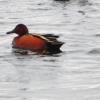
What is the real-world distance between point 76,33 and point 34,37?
13.4 feet

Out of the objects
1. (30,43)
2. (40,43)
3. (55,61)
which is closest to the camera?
(55,61)

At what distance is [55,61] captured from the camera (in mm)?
16016

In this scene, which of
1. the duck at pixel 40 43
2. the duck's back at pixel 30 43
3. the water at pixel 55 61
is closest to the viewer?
the water at pixel 55 61

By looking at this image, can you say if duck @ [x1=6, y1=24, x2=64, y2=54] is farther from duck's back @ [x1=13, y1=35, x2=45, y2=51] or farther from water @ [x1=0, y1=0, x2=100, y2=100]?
water @ [x1=0, y1=0, x2=100, y2=100]

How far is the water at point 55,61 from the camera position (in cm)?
1247

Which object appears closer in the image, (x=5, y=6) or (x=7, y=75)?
(x=7, y=75)

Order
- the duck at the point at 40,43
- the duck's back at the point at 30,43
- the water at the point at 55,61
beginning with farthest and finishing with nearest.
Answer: the duck's back at the point at 30,43 < the duck at the point at 40,43 < the water at the point at 55,61

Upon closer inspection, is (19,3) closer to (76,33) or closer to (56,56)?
A: (76,33)

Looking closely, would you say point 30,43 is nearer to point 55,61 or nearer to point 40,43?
point 40,43

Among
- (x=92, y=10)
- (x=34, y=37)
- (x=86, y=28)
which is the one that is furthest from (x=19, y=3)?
(x=34, y=37)

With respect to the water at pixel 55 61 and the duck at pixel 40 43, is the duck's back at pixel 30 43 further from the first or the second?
the water at pixel 55 61

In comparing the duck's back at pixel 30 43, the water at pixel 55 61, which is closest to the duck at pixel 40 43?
the duck's back at pixel 30 43

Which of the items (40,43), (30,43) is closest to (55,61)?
(40,43)

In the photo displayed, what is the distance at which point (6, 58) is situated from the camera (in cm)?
1641
